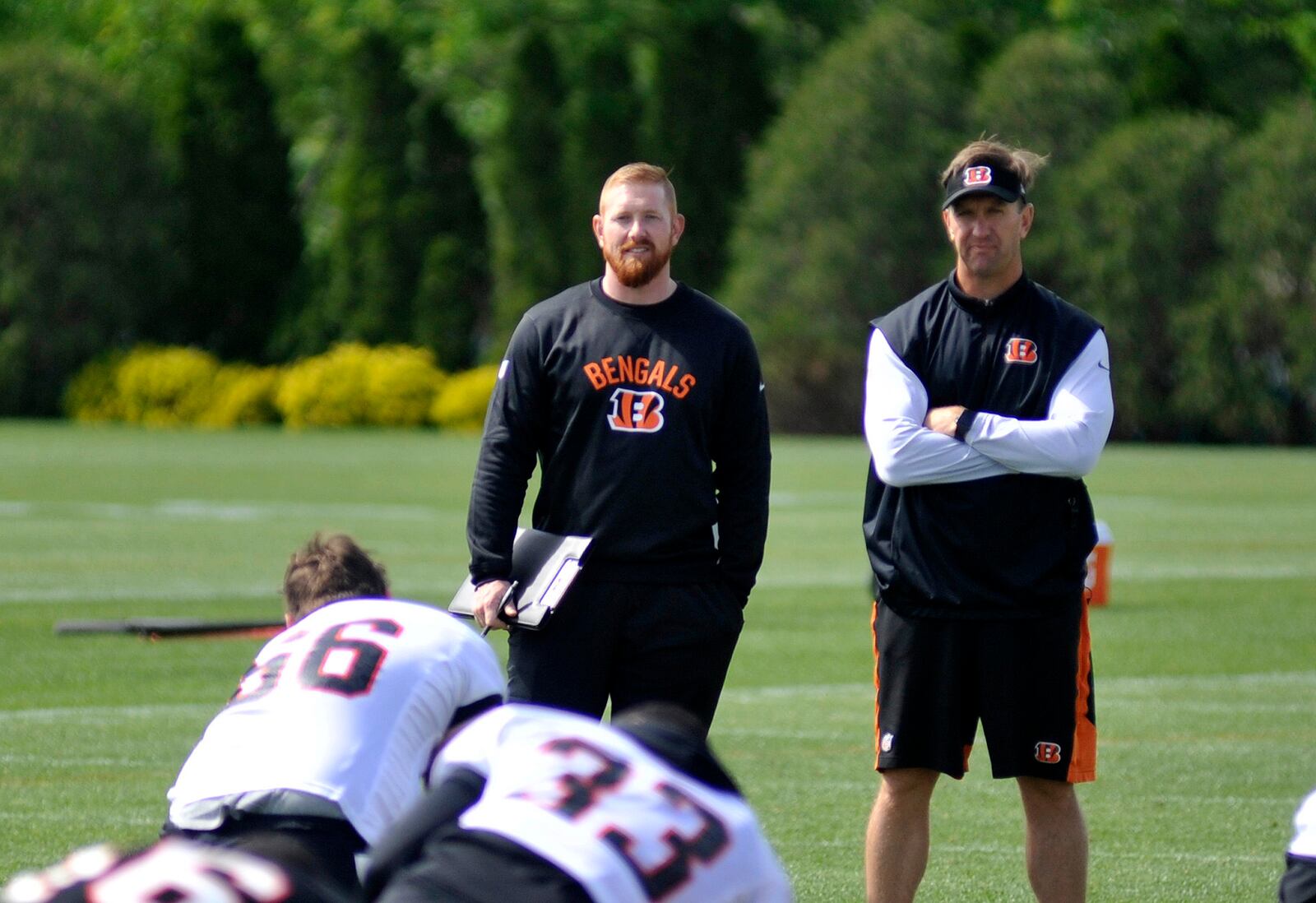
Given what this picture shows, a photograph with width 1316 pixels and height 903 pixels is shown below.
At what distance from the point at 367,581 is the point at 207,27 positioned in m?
50.3

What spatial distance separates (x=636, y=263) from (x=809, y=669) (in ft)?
22.3

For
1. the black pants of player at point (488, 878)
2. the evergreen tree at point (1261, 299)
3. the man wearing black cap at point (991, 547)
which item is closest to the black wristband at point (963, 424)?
the man wearing black cap at point (991, 547)

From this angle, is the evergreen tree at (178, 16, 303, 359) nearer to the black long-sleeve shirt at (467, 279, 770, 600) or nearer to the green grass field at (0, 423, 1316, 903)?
the green grass field at (0, 423, 1316, 903)

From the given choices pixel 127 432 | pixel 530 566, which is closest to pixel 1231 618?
pixel 530 566

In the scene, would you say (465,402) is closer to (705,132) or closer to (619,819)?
(705,132)

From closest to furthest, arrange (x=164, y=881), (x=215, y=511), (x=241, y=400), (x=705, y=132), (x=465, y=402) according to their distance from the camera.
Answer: (x=164, y=881) → (x=215, y=511) → (x=465, y=402) → (x=241, y=400) → (x=705, y=132)

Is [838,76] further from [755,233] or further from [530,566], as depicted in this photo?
[530,566]

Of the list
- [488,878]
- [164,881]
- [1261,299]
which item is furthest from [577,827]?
[1261,299]

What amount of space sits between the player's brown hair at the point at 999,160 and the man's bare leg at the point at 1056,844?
1.66 m

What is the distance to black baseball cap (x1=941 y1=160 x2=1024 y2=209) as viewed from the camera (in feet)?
20.1

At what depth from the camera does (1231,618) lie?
601 inches

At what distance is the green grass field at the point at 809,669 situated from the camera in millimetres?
8000

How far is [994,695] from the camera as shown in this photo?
19.9 ft

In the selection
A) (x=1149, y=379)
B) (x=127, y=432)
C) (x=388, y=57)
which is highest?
(x=388, y=57)
